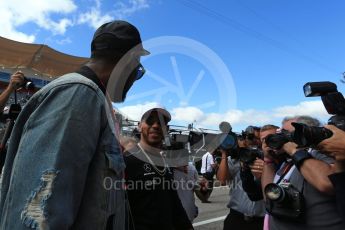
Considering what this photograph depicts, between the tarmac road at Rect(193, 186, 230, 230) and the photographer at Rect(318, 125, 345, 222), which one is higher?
the photographer at Rect(318, 125, 345, 222)

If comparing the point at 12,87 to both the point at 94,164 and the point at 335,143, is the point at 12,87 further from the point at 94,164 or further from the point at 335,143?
the point at 335,143

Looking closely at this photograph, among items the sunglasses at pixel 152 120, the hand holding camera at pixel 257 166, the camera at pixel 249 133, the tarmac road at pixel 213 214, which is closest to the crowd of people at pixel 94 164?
the sunglasses at pixel 152 120

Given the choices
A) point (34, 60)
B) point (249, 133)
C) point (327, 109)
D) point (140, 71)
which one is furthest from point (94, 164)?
point (34, 60)

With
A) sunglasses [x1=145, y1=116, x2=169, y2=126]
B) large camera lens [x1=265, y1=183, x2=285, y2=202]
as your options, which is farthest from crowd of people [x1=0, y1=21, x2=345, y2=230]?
sunglasses [x1=145, y1=116, x2=169, y2=126]

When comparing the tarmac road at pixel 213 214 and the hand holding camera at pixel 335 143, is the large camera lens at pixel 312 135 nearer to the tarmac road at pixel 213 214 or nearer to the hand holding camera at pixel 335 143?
the hand holding camera at pixel 335 143

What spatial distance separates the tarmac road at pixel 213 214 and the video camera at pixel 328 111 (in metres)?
6.15

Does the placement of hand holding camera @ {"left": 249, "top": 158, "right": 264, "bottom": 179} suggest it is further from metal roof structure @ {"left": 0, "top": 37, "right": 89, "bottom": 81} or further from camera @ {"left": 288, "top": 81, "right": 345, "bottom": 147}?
metal roof structure @ {"left": 0, "top": 37, "right": 89, "bottom": 81}

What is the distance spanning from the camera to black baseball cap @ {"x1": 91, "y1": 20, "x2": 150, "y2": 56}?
70.2 inches

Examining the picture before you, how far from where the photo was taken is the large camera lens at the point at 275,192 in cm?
286

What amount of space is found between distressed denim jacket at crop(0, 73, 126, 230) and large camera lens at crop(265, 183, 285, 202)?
1.57 metres

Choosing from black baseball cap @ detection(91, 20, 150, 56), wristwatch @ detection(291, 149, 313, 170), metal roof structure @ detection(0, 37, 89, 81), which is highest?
metal roof structure @ detection(0, 37, 89, 81)

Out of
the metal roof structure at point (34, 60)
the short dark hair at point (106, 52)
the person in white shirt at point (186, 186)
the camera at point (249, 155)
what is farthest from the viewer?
the metal roof structure at point (34, 60)

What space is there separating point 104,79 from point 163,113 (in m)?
2.12

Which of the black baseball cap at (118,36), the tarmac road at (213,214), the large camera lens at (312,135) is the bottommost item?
the tarmac road at (213,214)
